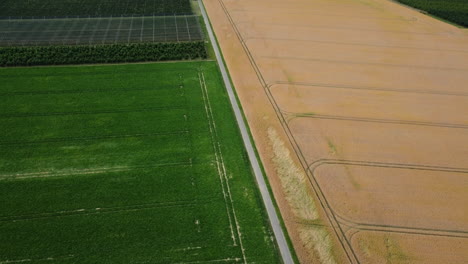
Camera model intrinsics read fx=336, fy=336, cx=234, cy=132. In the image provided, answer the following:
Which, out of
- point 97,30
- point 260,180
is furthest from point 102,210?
point 97,30

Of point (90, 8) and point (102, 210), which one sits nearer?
point (102, 210)

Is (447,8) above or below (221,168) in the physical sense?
above

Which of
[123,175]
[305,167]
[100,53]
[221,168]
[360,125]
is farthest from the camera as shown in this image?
[100,53]

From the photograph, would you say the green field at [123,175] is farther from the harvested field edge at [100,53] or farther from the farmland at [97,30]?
the farmland at [97,30]

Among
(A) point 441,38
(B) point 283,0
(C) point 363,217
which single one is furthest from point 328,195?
(B) point 283,0

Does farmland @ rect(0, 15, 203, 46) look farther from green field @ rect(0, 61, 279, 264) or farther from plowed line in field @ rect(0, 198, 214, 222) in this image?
plowed line in field @ rect(0, 198, 214, 222)

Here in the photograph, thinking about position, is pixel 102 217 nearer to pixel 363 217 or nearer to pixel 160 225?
pixel 160 225

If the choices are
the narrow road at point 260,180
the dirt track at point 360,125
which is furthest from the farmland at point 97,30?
the narrow road at point 260,180

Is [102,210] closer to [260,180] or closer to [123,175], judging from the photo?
[123,175]
